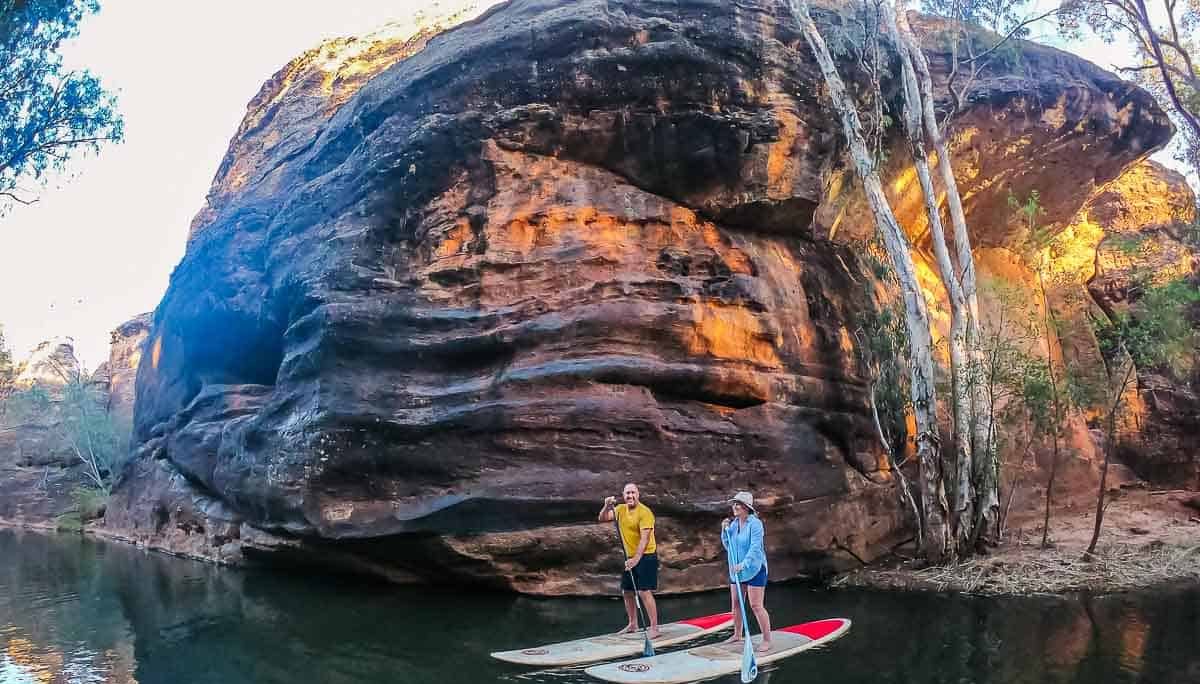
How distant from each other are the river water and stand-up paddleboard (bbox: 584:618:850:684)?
14 centimetres

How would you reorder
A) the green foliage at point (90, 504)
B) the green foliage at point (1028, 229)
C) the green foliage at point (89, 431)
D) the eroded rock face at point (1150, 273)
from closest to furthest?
the green foliage at point (1028, 229), the eroded rock face at point (1150, 273), the green foliage at point (90, 504), the green foliage at point (89, 431)

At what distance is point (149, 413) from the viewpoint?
25094mm

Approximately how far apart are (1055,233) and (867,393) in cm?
1189

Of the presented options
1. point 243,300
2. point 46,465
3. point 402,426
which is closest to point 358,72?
point 243,300

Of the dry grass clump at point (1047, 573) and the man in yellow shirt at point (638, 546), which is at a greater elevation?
the man in yellow shirt at point (638, 546)

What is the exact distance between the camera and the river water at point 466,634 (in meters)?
8.24

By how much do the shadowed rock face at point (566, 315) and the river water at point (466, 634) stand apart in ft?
4.59

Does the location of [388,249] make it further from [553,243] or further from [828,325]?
[828,325]

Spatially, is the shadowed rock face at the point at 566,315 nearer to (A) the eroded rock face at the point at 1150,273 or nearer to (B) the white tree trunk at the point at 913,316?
(B) the white tree trunk at the point at 913,316

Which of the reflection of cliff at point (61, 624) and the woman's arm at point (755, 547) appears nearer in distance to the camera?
the woman's arm at point (755, 547)

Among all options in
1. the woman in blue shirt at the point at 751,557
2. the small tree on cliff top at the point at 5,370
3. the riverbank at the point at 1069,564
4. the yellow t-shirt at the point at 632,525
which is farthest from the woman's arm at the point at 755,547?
the small tree on cliff top at the point at 5,370

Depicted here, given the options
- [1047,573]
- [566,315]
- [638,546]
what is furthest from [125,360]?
[1047,573]

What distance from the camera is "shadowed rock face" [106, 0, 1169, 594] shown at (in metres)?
13.9

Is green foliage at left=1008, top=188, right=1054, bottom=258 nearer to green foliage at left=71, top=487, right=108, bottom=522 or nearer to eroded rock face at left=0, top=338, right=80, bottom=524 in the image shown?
green foliage at left=71, top=487, right=108, bottom=522
